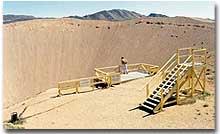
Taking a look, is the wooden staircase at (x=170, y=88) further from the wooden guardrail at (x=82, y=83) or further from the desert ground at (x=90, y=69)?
the wooden guardrail at (x=82, y=83)

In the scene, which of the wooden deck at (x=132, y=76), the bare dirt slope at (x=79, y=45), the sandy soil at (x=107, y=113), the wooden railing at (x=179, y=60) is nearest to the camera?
the sandy soil at (x=107, y=113)

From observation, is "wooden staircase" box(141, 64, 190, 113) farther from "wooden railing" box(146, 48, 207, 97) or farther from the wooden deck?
the wooden deck

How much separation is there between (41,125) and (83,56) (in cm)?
887

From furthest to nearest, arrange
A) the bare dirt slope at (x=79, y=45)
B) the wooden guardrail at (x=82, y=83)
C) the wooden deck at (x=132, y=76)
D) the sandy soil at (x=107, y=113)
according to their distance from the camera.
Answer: the bare dirt slope at (x=79, y=45), the wooden deck at (x=132, y=76), the wooden guardrail at (x=82, y=83), the sandy soil at (x=107, y=113)

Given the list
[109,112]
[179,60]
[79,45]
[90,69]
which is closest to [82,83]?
[109,112]

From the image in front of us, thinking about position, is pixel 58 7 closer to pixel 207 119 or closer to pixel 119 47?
pixel 207 119

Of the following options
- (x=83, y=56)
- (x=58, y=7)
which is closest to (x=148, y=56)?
(x=83, y=56)

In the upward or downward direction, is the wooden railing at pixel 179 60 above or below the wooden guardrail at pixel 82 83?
above

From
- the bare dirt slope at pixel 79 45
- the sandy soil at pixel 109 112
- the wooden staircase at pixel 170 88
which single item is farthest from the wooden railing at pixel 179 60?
the bare dirt slope at pixel 79 45

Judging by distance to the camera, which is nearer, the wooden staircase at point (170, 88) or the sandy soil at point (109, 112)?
the sandy soil at point (109, 112)

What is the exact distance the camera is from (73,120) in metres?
7.43

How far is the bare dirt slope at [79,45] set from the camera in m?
11.8

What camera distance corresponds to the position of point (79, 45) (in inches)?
677

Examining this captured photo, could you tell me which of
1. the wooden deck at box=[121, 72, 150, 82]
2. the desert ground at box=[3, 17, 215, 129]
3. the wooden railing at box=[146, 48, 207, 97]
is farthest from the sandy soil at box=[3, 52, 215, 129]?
the wooden deck at box=[121, 72, 150, 82]
